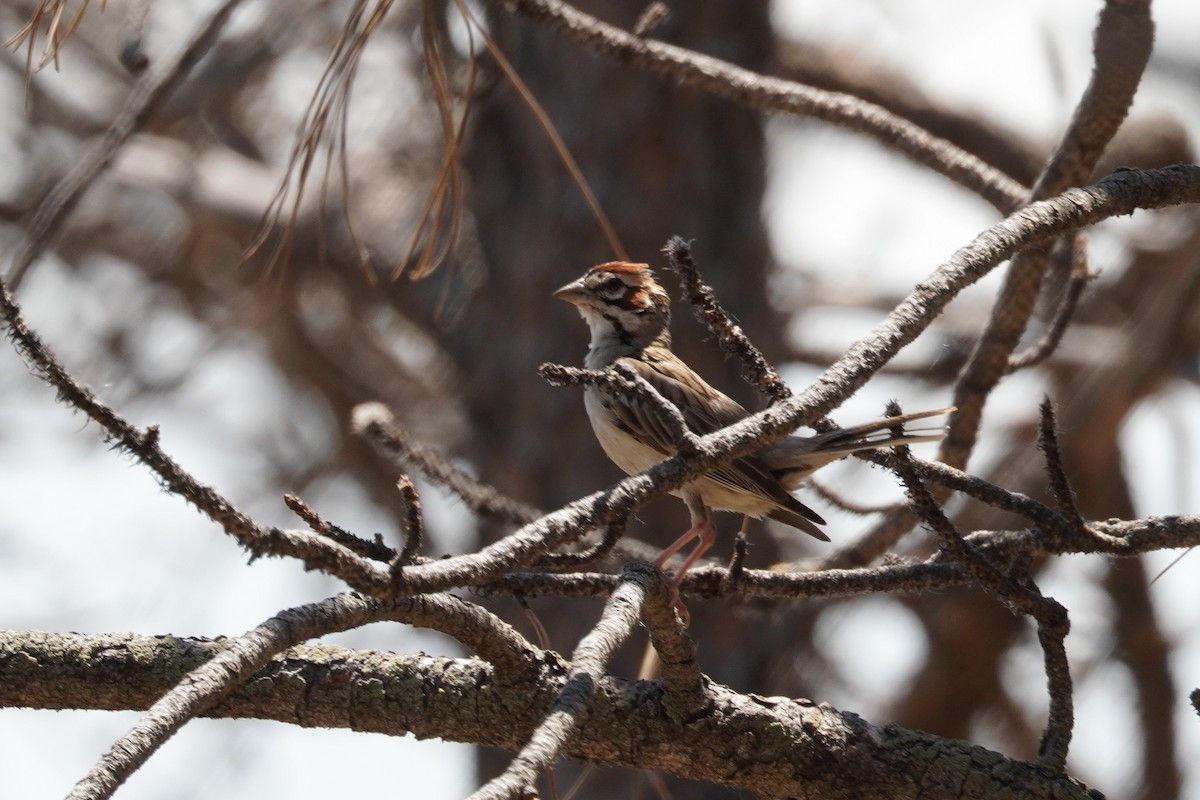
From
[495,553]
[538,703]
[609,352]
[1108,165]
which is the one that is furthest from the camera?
[1108,165]

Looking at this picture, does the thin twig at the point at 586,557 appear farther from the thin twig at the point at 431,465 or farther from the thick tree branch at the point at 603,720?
the thin twig at the point at 431,465

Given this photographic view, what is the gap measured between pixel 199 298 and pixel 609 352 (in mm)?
4584

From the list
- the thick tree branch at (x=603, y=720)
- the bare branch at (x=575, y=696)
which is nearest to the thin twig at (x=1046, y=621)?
the thick tree branch at (x=603, y=720)

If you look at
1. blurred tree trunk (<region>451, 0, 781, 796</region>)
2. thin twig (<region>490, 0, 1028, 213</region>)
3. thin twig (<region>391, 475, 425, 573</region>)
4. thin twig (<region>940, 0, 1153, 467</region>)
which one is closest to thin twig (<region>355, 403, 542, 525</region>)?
thin twig (<region>490, 0, 1028, 213</region>)

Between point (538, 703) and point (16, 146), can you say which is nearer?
point (538, 703)

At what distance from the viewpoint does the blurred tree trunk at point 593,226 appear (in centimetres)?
615

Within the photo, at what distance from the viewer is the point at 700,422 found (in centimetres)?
397

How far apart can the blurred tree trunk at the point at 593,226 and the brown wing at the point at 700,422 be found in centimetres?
177

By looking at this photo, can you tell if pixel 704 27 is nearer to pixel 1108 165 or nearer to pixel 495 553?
pixel 1108 165

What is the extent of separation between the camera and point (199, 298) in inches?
332

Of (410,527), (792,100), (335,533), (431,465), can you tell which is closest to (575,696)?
(410,527)

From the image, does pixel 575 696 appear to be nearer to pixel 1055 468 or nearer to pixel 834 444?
pixel 1055 468

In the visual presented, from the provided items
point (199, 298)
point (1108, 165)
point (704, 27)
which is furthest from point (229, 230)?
point (1108, 165)

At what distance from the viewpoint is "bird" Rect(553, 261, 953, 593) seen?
3.55 meters
